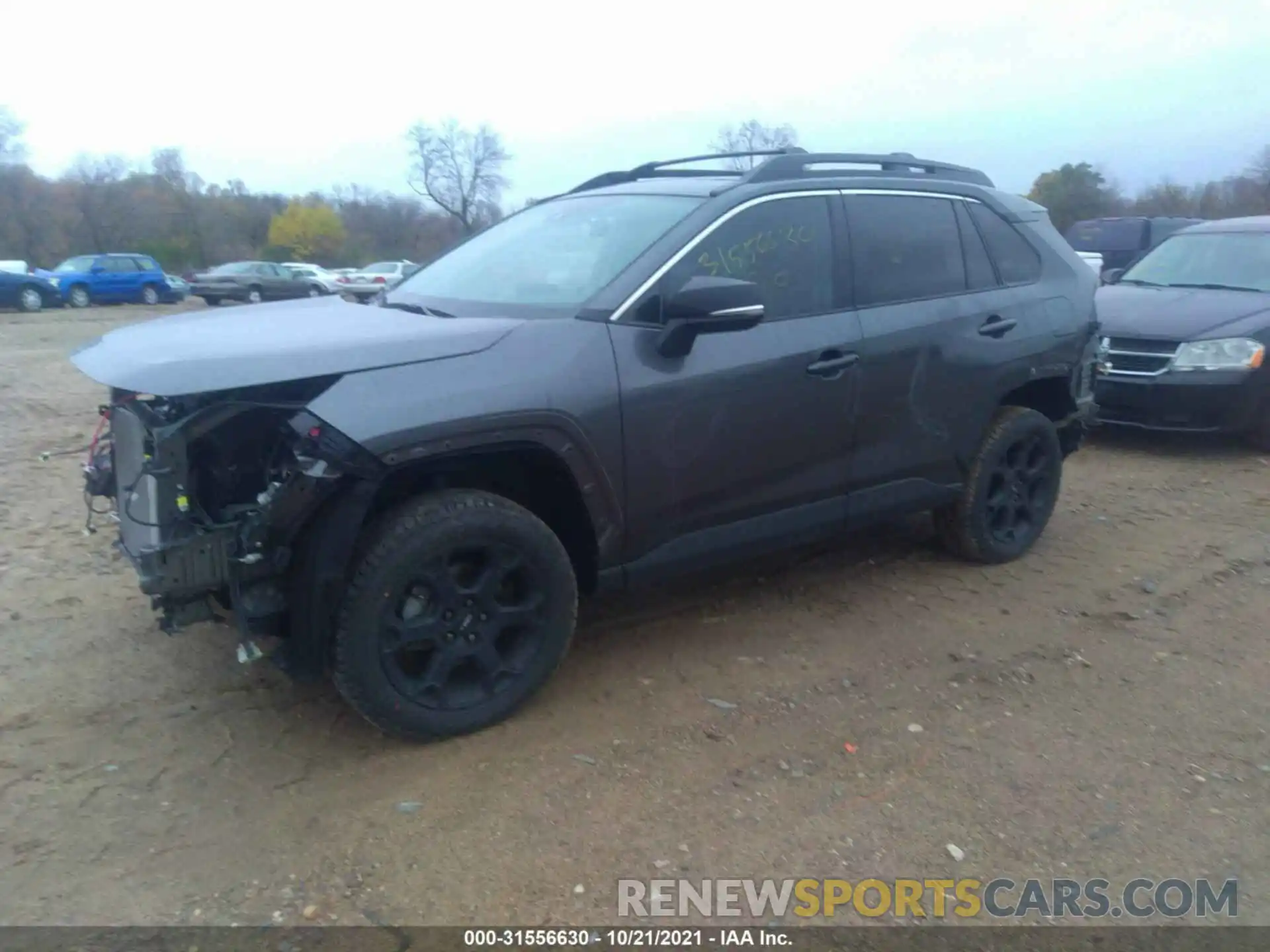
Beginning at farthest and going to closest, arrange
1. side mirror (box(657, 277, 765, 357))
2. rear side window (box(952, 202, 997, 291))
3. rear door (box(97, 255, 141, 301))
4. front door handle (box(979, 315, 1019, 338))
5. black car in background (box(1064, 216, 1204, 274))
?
rear door (box(97, 255, 141, 301)), black car in background (box(1064, 216, 1204, 274)), rear side window (box(952, 202, 997, 291)), front door handle (box(979, 315, 1019, 338)), side mirror (box(657, 277, 765, 357))

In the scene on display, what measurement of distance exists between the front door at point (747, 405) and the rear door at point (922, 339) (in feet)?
0.50

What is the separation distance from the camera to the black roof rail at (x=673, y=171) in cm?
470

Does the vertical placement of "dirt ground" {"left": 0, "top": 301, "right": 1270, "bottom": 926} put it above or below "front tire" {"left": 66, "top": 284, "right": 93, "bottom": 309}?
below

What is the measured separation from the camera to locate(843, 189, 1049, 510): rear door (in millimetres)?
4496

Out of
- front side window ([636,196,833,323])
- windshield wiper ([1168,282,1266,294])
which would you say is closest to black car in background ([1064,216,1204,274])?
windshield wiper ([1168,282,1266,294])

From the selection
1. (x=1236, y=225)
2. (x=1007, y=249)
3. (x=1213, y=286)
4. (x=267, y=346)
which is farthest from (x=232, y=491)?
(x=1236, y=225)

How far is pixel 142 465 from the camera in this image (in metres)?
3.16

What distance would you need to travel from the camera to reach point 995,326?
16.2ft

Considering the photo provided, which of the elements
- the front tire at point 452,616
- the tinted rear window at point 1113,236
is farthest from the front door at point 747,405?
the tinted rear window at point 1113,236

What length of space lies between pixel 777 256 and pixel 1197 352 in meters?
4.78

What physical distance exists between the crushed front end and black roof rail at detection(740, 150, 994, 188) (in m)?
2.12
